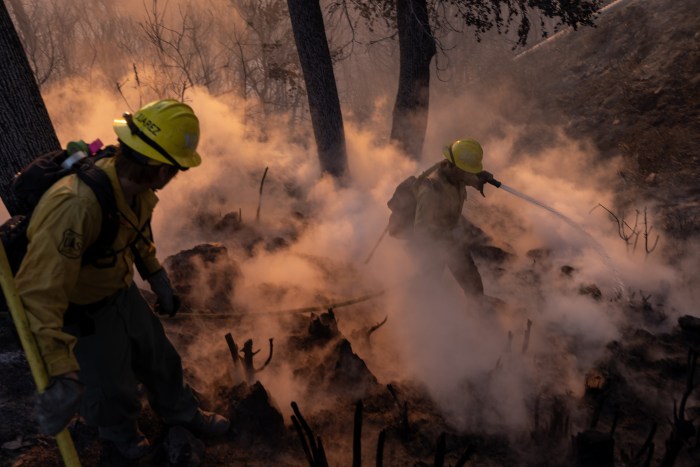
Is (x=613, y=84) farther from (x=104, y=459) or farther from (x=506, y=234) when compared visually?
(x=104, y=459)

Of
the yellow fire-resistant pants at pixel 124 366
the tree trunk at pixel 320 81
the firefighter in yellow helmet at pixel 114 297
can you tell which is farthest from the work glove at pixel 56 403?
the tree trunk at pixel 320 81

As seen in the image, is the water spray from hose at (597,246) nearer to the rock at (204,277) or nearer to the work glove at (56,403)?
the rock at (204,277)

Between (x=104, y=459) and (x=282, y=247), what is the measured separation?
12.2 ft

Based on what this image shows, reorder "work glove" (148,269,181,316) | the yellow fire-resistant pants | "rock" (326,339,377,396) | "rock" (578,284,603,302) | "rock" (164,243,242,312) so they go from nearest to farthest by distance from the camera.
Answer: the yellow fire-resistant pants → "work glove" (148,269,181,316) → "rock" (326,339,377,396) → "rock" (164,243,242,312) → "rock" (578,284,603,302)

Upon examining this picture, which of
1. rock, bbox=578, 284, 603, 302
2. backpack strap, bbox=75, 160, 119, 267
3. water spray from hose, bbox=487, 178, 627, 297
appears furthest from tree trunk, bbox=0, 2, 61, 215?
rock, bbox=578, 284, 603, 302

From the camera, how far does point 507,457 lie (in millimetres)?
3098

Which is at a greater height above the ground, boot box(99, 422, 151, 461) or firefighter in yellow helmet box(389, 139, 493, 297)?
firefighter in yellow helmet box(389, 139, 493, 297)

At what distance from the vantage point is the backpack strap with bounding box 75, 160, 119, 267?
191 cm

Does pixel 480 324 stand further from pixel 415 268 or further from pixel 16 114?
pixel 16 114

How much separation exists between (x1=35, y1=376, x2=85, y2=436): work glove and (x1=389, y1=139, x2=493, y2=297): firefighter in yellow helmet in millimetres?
2853

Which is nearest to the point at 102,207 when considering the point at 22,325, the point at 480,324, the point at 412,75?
the point at 22,325

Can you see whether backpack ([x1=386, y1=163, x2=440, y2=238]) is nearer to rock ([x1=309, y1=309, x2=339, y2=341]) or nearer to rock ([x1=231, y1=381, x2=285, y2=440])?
rock ([x1=309, y1=309, x2=339, y2=341])

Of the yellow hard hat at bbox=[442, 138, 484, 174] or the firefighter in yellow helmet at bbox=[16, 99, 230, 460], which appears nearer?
the firefighter in yellow helmet at bbox=[16, 99, 230, 460]

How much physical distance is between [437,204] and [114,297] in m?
2.65
